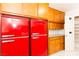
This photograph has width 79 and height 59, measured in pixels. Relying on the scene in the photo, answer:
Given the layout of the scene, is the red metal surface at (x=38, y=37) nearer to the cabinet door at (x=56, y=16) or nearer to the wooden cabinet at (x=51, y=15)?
the wooden cabinet at (x=51, y=15)

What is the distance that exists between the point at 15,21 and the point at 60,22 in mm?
3878

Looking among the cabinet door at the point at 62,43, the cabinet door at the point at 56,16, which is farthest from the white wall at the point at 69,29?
the cabinet door at the point at 56,16

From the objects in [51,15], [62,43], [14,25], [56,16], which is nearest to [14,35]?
[14,25]

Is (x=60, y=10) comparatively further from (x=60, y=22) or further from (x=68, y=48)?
(x=68, y=48)

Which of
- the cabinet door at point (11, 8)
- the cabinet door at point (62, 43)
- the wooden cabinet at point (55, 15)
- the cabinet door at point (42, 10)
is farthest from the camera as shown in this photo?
the cabinet door at point (62, 43)

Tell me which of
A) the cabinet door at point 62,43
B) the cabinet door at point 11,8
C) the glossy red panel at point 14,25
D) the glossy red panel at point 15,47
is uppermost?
the cabinet door at point 11,8

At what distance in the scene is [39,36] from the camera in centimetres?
395

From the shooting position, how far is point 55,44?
603 centimetres

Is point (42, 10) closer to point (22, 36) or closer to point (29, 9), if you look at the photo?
point (29, 9)

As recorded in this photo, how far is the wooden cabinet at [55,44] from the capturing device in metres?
5.46

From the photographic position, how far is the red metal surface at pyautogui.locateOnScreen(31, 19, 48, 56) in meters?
3.66

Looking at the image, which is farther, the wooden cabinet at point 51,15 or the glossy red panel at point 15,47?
Result: the wooden cabinet at point 51,15

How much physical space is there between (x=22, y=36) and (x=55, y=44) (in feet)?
9.76

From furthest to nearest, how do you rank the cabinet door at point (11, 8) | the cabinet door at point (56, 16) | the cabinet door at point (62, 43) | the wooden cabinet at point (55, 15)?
1. the cabinet door at point (62, 43)
2. the cabinet door at point (56, 16)
3. the wooden cabinet at point (55, 15)
4. the cabinet door at point (11, 8)
